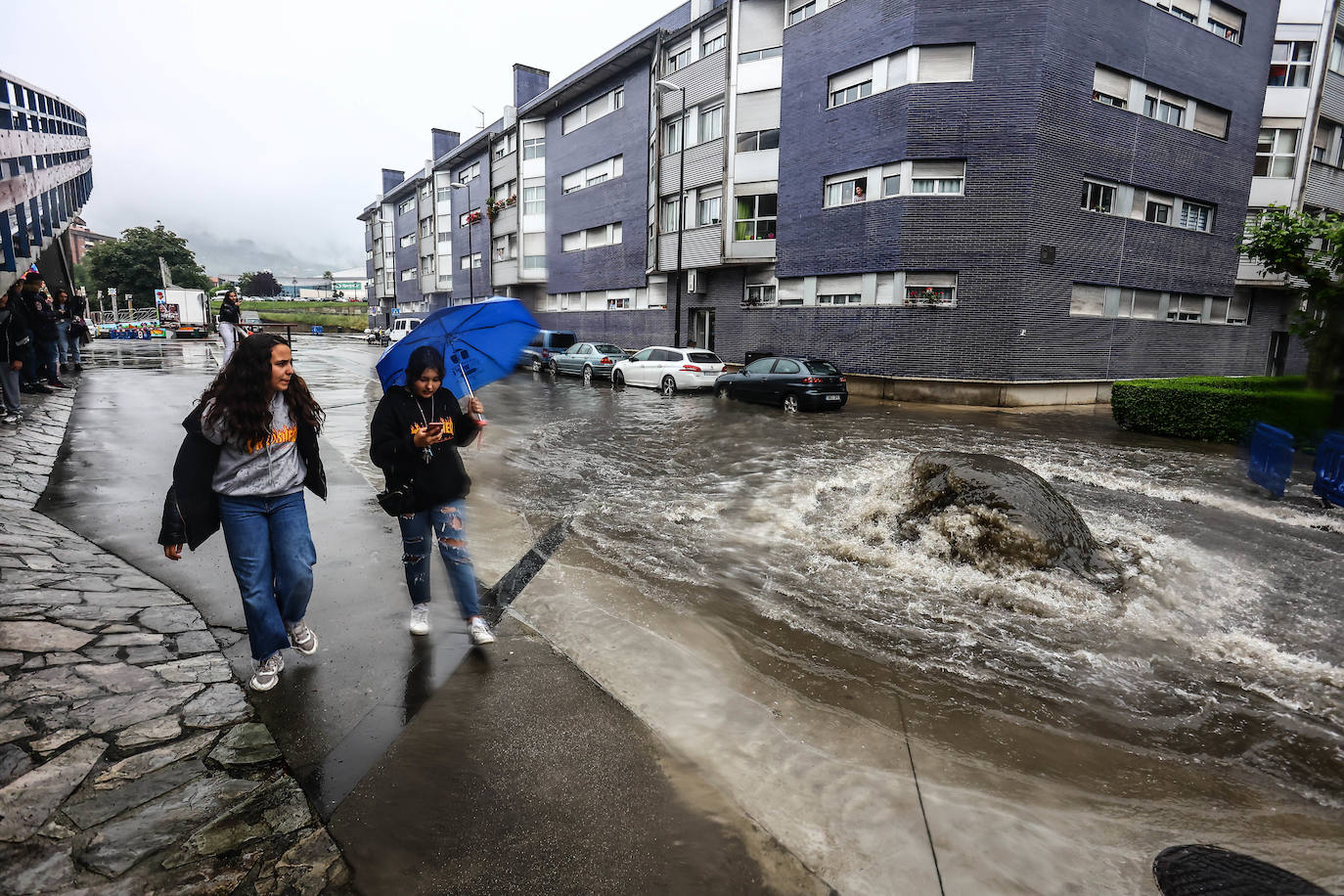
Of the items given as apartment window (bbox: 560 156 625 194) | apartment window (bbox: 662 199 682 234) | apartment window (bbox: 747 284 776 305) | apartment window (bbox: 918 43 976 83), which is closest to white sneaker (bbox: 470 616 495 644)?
apartment window (bbox: 918 43 976 83)

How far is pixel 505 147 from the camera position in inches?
1649

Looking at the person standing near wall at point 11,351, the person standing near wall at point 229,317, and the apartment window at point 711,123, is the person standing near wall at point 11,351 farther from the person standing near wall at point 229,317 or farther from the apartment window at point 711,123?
the apartment window at point 711,123

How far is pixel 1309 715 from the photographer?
398cm

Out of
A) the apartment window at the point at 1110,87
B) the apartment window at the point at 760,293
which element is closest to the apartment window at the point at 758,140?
the apartment window at the point at 760,293

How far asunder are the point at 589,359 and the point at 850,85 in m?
12.3

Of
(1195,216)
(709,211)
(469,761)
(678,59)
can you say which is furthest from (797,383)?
(678,59)

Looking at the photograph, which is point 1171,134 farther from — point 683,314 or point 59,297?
point 59,297

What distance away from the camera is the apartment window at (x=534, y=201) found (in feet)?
126

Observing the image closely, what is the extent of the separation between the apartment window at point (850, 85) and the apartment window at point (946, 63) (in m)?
1.68

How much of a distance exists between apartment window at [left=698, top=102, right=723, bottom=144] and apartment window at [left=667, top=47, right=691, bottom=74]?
8.57 ft

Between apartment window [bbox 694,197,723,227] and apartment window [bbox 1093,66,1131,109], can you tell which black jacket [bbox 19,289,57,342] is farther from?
apartment window [bbox 1093,66,1131,109]

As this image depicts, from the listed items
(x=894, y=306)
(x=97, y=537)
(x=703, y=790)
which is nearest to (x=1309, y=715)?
(x=703, y=790)

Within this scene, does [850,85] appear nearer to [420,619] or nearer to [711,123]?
[711,123]

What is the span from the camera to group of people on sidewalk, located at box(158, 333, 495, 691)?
3369 millimetres
